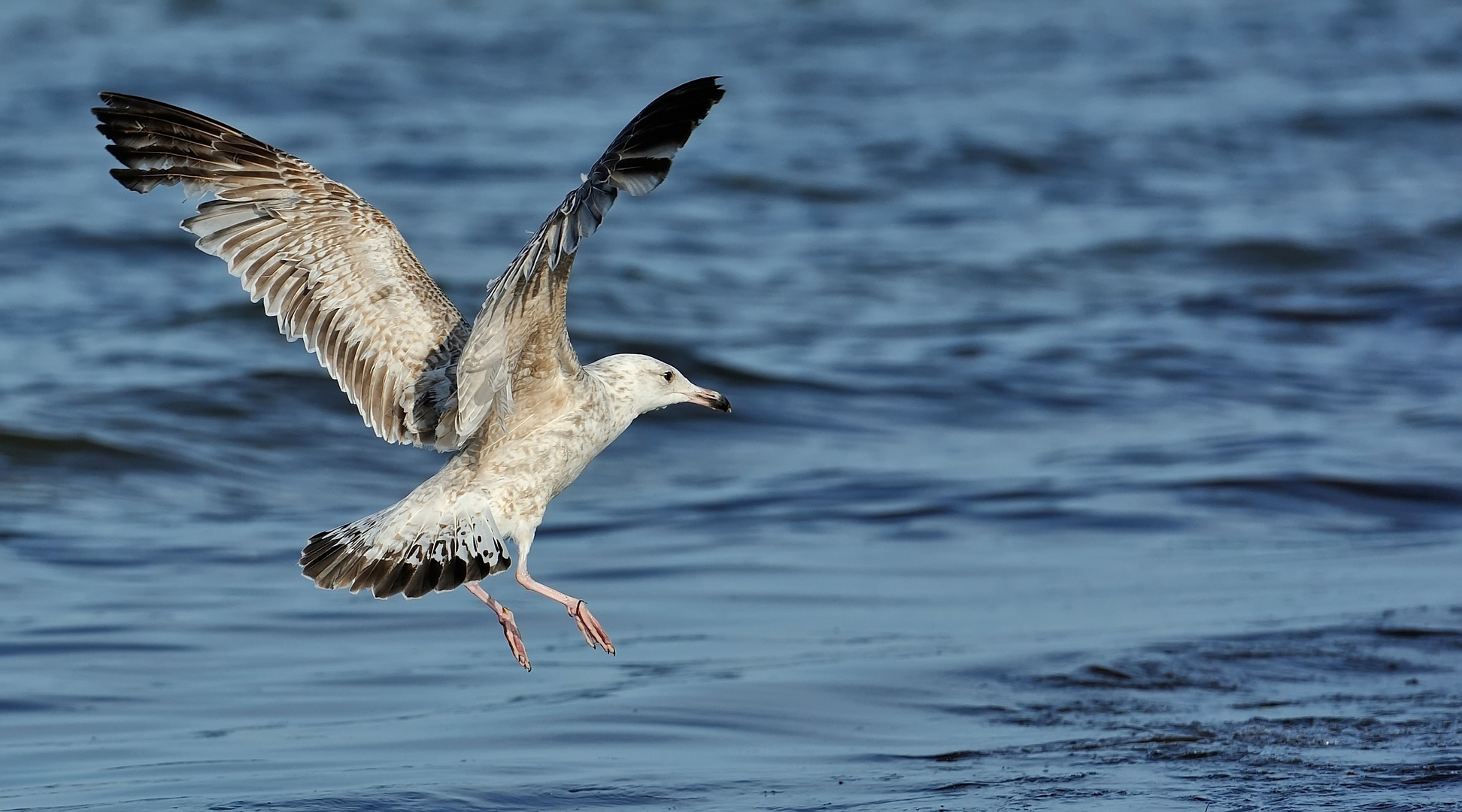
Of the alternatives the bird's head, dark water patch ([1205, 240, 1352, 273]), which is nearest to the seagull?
the bird's head

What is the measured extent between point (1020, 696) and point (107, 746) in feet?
8.46

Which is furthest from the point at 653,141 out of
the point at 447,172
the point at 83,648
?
the point at 447,172

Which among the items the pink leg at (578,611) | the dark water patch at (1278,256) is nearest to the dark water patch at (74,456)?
the pink leg at (578,611)

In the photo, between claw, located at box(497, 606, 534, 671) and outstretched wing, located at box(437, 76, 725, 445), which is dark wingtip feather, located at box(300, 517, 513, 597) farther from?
outstretched wing, located at box(437, 76, 725, 445)

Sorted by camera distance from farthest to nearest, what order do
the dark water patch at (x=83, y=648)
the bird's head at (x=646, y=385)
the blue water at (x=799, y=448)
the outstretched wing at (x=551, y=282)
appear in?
the dark water patch at (x=83, y=648) → the blue water at (x=799, y=448) → the bird's head at (x=646, y=385) → the outstretched wing at (x=551, y=282)

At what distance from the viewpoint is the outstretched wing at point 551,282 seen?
13.0 ft

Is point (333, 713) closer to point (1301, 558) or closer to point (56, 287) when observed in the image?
point (1301, 558)

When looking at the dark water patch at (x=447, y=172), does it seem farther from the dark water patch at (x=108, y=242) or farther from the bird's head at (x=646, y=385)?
the bird's head at (x=646, y=385)

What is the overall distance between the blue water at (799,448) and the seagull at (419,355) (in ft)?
2.04

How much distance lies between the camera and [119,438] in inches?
356

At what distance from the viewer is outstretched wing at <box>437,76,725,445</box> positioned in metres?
3.97

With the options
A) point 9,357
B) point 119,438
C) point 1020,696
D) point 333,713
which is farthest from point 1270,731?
point 9,357

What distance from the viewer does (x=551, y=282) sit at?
13.9 ft

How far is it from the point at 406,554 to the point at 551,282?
80 centimetres
